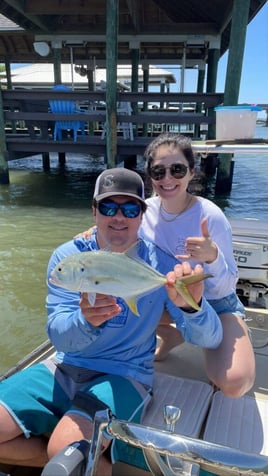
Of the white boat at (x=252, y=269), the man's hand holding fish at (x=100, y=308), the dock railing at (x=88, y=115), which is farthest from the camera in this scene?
the dock railing at (x=88, y=115)

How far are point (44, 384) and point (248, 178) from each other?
15.8m

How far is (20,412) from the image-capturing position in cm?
199

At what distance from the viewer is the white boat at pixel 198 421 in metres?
1.25

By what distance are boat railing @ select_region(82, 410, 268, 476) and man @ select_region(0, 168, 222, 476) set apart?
1.73ft

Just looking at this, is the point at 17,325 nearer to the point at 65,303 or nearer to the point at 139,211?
the point at 65,303

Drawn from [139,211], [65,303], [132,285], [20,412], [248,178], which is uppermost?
[139,211]

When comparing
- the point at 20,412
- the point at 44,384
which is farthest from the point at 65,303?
the point at 20,412

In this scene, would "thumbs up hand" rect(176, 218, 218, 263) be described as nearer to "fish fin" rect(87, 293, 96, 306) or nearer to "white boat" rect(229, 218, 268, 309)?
"fish fin" rect(87, 293, 96, 306)

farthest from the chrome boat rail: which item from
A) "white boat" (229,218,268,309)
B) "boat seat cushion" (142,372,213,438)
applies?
"white boat" (229,218,268,309)

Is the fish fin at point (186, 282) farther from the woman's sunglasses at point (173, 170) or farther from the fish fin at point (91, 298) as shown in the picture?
the woman's sunglasses at point (173, 170)

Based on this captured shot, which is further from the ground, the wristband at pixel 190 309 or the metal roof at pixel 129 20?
the metal roof at pixel 129 20

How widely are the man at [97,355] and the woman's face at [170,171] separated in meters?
0.54

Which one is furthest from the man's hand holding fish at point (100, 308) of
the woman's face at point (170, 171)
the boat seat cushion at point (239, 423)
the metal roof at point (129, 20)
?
the metal roof at point (129, 20)

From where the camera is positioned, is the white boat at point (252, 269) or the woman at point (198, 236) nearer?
the woman at point (198, 236)
